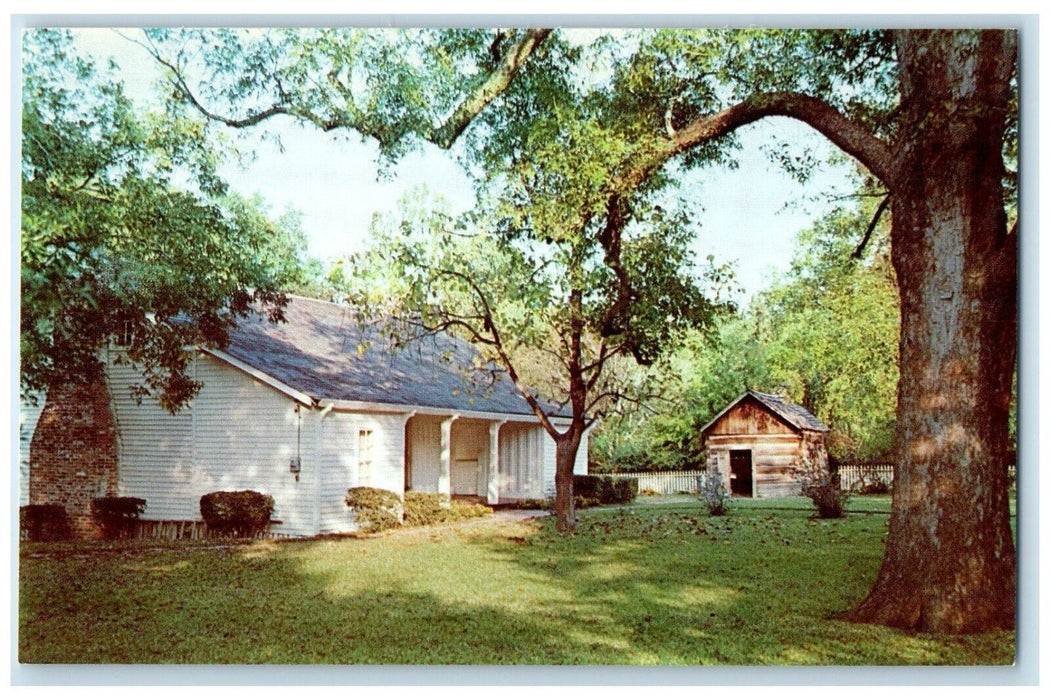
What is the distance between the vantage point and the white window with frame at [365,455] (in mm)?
4895

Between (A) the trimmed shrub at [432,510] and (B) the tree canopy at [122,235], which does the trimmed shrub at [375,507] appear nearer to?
(A) the trimmed shrub at [432,510]

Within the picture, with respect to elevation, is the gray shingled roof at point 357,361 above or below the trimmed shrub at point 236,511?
above

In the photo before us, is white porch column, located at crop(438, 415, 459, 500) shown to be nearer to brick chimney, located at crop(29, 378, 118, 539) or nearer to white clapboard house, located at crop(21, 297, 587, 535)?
white clapboard house, located at crop(21, 297, 587, 535)

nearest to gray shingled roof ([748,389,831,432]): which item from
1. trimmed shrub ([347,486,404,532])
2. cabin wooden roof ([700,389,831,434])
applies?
cabin wooden roof ([700,389,831,434])

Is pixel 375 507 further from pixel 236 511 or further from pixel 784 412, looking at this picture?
pixel 784 412

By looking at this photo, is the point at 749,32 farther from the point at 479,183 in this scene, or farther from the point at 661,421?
the point at 661,421

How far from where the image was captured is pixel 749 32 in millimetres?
4434

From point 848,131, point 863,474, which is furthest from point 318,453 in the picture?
point 848,131

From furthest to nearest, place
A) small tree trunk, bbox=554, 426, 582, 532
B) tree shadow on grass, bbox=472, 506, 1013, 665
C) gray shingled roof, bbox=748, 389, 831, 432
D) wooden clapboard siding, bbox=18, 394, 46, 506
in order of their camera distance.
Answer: small tree trunk, bbox=554, 426, 582, 532 → gray shingled roof, bbox=748, 389, 831, 432 → wooden clapboard siding, bbox=18, 394, 46, 506 → tree shadow on grass, bbox=472, 506, 1013, 665

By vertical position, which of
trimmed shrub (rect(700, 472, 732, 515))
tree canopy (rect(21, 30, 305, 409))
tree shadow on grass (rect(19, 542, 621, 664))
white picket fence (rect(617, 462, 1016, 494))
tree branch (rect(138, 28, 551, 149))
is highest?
tree branch (rect(138, 28, 551, 149))

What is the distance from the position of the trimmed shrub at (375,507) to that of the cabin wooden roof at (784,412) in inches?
66.6

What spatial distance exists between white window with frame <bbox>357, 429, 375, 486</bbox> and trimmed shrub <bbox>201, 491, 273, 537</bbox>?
1.76ft

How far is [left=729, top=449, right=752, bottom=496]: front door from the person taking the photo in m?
4.56

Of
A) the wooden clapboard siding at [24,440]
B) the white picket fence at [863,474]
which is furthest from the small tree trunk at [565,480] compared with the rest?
the wooden clapboard siding at [24,440]
